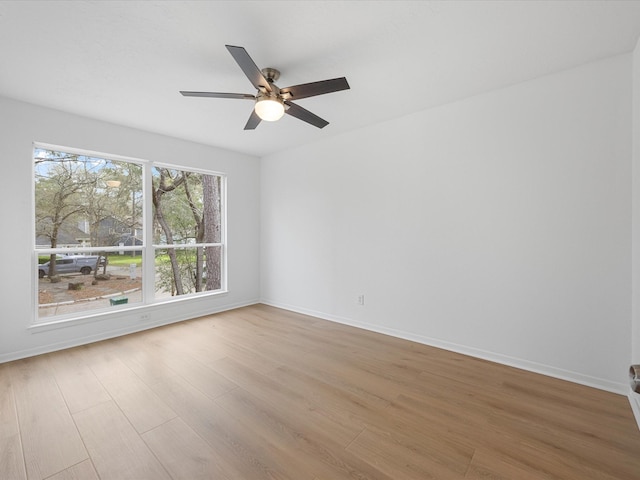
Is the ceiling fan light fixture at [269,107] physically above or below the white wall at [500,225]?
above

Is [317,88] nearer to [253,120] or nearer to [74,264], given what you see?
[253,120]

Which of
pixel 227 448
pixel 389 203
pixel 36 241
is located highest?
pixel 389 203

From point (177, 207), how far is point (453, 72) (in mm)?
3968

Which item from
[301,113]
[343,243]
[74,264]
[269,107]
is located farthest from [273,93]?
[74,264]

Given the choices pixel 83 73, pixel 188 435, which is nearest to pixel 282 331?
pixel 188 435

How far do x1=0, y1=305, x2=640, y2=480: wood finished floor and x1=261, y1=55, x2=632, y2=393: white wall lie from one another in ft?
1.15

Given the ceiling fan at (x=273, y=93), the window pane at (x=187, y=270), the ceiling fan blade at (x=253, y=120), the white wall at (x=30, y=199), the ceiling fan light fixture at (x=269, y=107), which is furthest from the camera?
the window pane at (x=187, y=270)

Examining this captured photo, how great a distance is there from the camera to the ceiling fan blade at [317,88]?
1955mm

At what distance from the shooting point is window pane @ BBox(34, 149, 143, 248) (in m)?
3.16

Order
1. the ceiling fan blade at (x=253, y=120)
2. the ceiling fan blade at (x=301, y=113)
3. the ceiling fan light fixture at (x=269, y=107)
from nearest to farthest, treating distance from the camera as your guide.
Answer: the ceiling fan light fixture at (x=269, y=107)
the ceiling fan blade at (x=301, y=113)
the ceiling fan blade at (x=253, y=120)

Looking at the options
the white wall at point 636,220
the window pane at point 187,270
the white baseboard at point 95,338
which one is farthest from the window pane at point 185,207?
the white wall at point 636,220

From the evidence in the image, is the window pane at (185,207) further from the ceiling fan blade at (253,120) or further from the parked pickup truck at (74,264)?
the ceiling fan blade at (253,120)

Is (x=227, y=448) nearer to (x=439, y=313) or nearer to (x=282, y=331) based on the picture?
(x=282, y=331)

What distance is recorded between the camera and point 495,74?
247 centimetres
